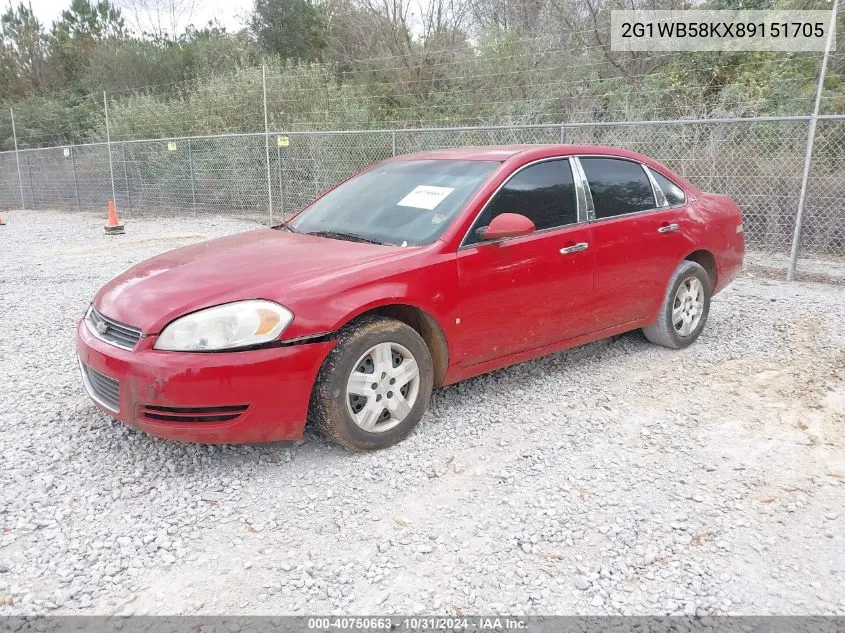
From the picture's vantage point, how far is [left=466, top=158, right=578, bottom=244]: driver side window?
398 centimetres

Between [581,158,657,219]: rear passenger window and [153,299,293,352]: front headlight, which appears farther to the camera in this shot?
[581,158,657,219]: rear passenger window

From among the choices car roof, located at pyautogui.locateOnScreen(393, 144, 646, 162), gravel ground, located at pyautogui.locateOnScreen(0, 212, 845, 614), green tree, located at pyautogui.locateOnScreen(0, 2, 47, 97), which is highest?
green tree, located at pyautogui.locateOnScreen(0, 2, 47, 97)

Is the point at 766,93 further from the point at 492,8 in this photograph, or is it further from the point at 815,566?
the point at 815,566

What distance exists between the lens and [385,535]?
2871 millimetres

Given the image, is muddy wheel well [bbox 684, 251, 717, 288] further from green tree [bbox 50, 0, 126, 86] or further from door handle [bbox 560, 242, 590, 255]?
green tree [bbox 50, 0, 126, 86]

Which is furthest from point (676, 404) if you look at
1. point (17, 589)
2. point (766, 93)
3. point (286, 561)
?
point (766, 93)

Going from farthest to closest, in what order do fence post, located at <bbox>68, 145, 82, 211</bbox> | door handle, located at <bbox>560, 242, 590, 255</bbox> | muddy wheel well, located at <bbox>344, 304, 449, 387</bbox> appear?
fence post, located at <bbox>68, 145, 82, 211</bbox> → door handle, located at <bbox>560, 242, 590, 255</bbox> → muddy wheel well, located at <bbox>344, 304, 449, 387</bbox>

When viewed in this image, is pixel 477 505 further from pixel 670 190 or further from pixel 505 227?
pixel 670 190

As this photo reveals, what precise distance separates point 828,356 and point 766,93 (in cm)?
767

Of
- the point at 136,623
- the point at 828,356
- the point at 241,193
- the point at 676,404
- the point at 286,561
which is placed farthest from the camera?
the point at 241,193

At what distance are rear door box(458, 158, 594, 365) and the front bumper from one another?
1002 mm

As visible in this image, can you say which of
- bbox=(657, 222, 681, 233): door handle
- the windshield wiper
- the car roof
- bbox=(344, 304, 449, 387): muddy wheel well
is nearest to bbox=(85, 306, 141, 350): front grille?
bbox=(344, 304, 449, 387): muddy wheel well

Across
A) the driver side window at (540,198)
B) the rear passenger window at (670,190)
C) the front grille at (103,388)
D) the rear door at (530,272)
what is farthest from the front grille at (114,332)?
the rear passenger window at (670,190)

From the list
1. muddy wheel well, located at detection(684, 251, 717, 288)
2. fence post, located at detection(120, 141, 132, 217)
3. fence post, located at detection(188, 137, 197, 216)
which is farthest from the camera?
fence post, located at detection(120, 141, 132, 217)
